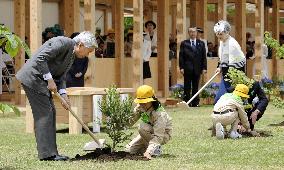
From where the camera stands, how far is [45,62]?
8930mm

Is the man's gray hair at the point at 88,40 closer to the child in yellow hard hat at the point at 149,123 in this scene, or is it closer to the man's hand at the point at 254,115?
the child in yellow hard hat at the point at 149,123

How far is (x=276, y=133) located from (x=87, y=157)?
3856mm

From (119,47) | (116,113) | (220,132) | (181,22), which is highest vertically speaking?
(181,22)

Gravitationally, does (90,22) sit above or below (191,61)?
above

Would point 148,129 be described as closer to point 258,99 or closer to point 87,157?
point 87,157

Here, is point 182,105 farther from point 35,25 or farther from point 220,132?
point 220,132

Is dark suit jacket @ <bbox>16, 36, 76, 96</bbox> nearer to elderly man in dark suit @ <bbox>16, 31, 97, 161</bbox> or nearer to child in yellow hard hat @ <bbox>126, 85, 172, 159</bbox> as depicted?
elderly man in dark suit @ <bbox>16, 31, 97, 161</bbox>

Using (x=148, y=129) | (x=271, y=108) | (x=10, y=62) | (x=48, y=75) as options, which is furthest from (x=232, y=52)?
(x=10, y=62)

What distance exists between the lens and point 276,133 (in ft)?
39.1

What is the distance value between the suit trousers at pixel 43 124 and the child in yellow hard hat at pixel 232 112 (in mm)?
2937

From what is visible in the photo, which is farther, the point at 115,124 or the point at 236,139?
the point at 236,139

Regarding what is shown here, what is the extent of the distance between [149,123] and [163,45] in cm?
1219

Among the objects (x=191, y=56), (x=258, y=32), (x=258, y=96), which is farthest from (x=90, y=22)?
(x=258, y=32)

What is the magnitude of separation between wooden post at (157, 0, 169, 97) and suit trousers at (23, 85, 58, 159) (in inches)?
488
